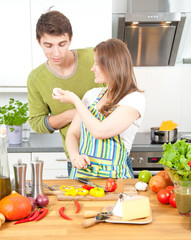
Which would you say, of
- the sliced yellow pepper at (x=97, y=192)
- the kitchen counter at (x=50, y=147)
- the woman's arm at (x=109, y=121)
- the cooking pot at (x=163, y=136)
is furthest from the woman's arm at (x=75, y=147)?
the cooking pot at (x=163, y=136)

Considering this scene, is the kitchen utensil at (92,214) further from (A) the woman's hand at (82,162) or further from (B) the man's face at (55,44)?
(B) the man's face at (55,44)

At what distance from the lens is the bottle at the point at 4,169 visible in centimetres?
131


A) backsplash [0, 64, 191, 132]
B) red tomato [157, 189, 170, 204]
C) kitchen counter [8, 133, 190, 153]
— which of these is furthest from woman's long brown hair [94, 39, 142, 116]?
backsplash [0, 64, 191, 132]

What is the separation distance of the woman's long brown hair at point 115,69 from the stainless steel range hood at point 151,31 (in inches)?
54.6

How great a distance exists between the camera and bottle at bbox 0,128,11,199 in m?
1.31

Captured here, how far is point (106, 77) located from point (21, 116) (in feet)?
5.10

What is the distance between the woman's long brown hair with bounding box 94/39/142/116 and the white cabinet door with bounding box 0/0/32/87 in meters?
1.41

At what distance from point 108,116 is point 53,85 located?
663 millimetres

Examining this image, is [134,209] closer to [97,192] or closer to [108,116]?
[97,192]

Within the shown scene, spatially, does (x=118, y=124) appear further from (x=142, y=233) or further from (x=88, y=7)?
(x=88, y=7)

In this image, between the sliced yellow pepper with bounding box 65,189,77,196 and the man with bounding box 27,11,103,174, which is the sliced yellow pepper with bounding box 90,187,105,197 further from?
the man with bounding box 27,11,103,174

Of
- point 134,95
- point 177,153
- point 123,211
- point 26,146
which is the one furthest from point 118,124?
point 26,146

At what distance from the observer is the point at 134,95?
6.02 ft

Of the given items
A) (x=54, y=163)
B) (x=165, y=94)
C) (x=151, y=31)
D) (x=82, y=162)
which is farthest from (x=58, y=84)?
(x=165, y=94)
